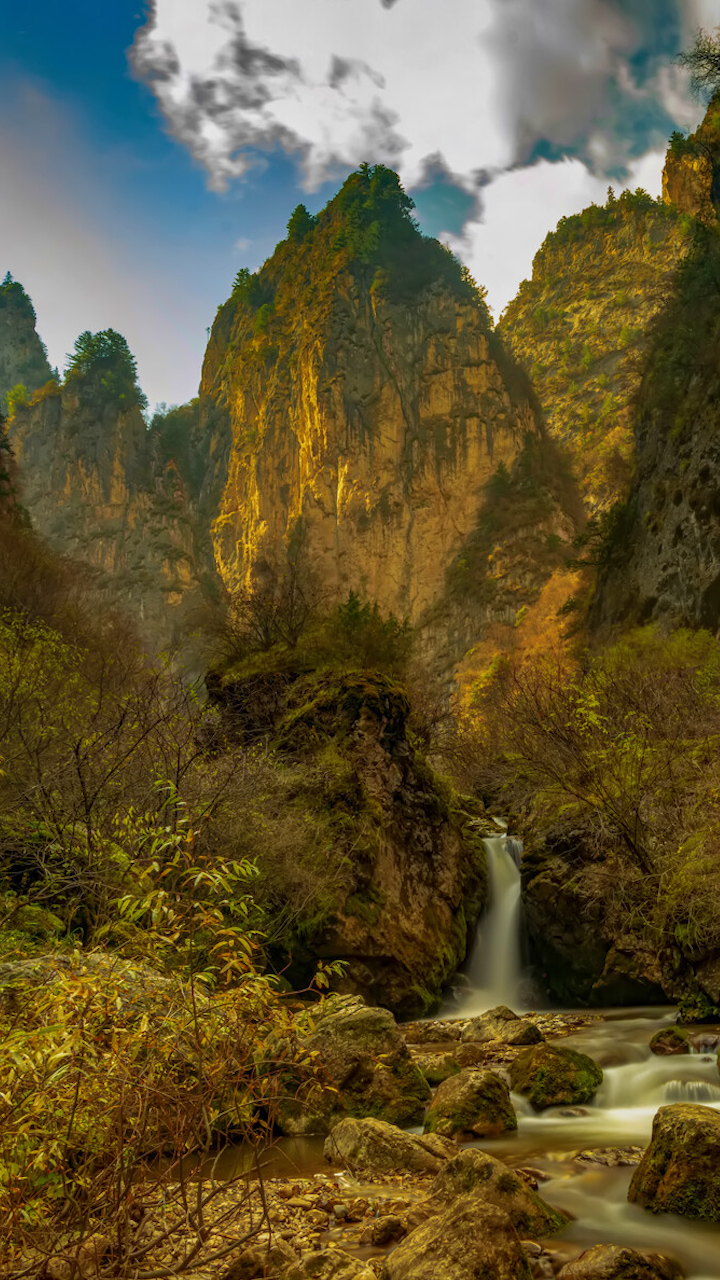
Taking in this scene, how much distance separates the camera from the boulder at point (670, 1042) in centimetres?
1097

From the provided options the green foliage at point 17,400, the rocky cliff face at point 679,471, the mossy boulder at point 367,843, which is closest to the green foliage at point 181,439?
the green foliage at point 17,400

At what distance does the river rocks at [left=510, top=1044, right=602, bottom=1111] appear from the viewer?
9617 millimetres

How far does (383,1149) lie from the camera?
7484 millimetres

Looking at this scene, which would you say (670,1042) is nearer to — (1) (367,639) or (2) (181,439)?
(1) (367,639)

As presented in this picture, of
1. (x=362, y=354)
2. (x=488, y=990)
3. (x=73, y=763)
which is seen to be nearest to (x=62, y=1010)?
(x=73, y=763)

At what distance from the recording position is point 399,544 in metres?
68.1

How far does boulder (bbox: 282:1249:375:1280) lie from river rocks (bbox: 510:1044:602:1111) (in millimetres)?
5062

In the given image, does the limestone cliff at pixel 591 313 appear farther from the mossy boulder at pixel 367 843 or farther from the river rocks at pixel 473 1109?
the river rocks at pixel 473 1109

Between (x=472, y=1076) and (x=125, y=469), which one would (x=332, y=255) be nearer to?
(x=125, y=469)

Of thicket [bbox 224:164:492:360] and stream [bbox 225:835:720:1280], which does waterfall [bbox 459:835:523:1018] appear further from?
thicket [bbox 224:164:492:360]


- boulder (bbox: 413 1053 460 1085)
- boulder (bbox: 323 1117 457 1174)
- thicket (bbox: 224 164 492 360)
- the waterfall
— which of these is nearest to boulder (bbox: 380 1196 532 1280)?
boulder (bbox: 323 1117 457 1174)

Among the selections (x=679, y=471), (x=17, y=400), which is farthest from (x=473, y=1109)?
(x=17, y=400)

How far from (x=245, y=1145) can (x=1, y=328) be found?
4292 inches

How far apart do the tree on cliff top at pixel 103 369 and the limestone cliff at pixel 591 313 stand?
4093cm
